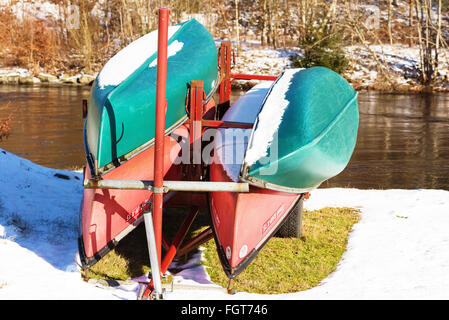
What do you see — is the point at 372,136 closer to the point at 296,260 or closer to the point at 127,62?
the point at 296,260

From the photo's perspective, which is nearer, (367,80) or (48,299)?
(48,299)

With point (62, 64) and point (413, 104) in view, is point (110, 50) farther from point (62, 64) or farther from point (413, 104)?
point (413, 104)

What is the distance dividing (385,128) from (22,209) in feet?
41.1

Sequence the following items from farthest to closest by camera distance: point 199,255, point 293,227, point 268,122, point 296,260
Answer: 1. point 293,227
2. point 199,255
3. point 296,260
4. point 268,122

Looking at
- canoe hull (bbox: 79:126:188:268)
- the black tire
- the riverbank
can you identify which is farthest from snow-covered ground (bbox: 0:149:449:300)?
the riverbank

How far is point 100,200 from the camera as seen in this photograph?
4.71m

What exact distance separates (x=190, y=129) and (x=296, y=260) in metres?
1.73

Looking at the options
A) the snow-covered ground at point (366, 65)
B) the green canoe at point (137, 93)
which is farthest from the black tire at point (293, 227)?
the snow-covered ground at point (366, 65)

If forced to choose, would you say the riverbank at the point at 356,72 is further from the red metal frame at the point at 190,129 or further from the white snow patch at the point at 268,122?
the white snow patch at the point at 268,122

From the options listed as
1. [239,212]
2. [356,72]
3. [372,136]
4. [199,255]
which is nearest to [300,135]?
[239,212]

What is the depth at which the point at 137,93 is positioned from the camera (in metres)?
4.81

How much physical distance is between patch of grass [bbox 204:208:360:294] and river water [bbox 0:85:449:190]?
11.6 ft

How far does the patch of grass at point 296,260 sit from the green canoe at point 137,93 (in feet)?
5.01
